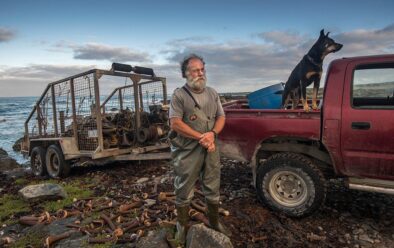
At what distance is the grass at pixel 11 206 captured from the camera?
576 centimetres

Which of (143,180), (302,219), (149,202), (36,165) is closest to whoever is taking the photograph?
(302,219)

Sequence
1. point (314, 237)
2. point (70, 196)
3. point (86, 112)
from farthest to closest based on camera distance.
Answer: point (86, 112)
point (70, 196)
point (314, 237)

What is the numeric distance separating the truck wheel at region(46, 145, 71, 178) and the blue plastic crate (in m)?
4.95

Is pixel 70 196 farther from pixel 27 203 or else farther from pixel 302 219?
pixel 302 219

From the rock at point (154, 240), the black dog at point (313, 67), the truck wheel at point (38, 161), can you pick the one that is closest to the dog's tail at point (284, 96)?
the black dog at point (313, 67)

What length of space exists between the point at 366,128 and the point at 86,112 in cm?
604

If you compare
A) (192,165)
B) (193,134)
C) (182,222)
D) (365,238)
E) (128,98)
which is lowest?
(365,238)

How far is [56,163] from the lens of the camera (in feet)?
29.3

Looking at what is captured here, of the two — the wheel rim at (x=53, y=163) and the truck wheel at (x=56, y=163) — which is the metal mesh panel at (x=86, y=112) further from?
the wheel rim at (x=53, y=163)

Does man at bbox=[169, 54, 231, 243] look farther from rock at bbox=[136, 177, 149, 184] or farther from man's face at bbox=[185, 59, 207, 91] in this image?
rock at bbox=[136, 177, 149, 184]

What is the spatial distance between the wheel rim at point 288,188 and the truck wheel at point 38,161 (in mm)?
6493

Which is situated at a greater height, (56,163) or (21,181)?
(56,163)

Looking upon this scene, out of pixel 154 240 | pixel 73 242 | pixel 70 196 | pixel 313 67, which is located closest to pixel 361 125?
pixel 313 67

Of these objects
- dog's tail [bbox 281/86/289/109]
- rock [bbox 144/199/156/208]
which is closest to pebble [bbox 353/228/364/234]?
dog's tail [bbox 281/86/289/109]
